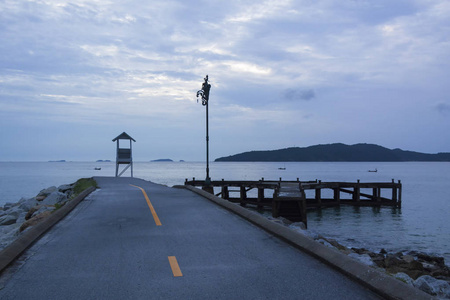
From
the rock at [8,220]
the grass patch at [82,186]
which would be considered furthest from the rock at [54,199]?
the rock at [8,220]

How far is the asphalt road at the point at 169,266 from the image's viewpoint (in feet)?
18.1

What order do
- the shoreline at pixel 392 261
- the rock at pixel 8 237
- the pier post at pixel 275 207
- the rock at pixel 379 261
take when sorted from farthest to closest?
the pier post at pixel 275 207 → the rock at pixel 379 261 → the rock at pixel 8 237 → the shoreline at pixel 392 261

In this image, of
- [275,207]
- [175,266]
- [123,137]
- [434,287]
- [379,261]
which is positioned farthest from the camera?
[123,137]

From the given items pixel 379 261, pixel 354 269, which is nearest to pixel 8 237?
pixel 354 269

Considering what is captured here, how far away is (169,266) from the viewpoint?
6.79m

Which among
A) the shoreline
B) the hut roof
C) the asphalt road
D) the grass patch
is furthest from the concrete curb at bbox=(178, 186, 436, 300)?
the hut roof

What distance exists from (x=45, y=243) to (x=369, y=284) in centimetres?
668

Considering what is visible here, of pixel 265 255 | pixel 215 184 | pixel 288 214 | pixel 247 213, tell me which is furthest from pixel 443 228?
pixel 265 255

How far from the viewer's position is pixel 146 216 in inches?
496

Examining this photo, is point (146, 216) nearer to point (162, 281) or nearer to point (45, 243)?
point (45, 243)

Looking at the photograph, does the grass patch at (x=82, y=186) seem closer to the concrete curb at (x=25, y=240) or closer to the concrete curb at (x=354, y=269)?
the concrete curb at (x=25, y=240)

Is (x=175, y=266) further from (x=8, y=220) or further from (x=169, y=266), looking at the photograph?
(x=8, y=220)

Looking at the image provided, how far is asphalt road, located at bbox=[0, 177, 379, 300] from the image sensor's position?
5.51 m

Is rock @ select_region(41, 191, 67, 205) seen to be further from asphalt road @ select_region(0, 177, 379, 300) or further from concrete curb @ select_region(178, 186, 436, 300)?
concrete curb @ select_region(178, 186, 436, 300)
